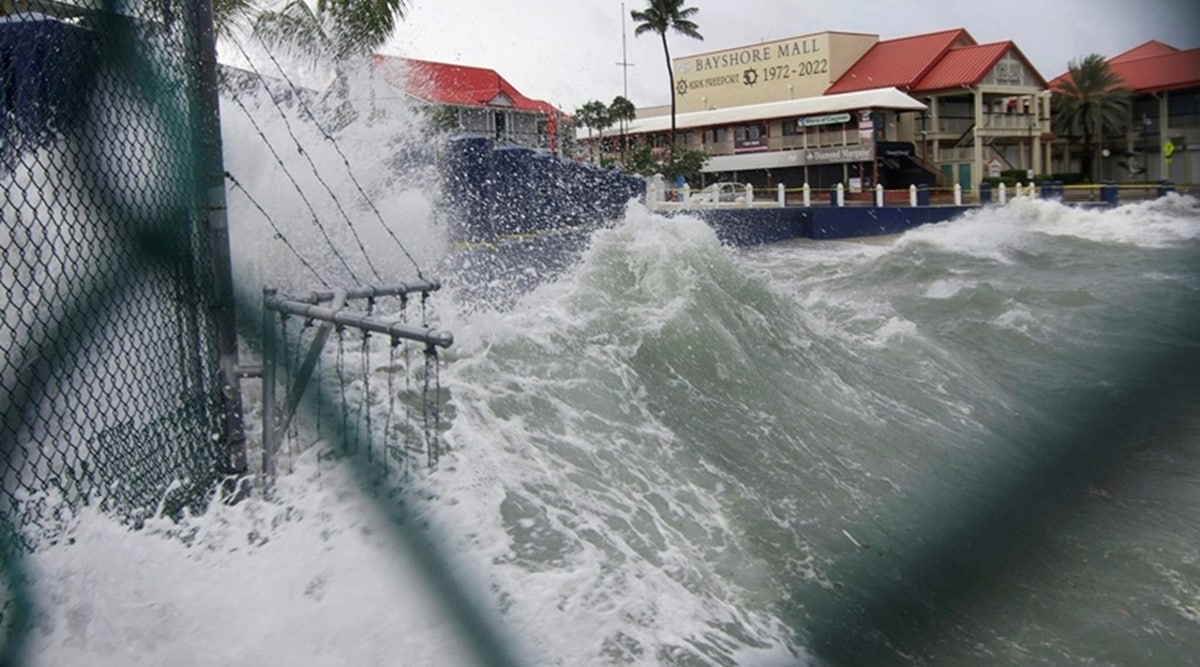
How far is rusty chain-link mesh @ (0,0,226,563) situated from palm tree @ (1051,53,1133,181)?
5.73 feet

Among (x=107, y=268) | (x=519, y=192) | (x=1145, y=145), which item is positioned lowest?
(x=107, y=268)

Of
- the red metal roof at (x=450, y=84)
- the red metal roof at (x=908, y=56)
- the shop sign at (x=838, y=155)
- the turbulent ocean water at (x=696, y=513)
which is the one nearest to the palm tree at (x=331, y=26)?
the red metal roof at (x=450, y=84)

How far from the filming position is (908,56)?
5.83 m

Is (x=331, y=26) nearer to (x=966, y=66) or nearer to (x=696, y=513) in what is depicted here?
(x=966, y=66)

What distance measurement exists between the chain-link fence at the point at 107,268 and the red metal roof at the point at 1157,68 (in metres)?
1.74

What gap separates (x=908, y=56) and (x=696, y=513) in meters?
3.92

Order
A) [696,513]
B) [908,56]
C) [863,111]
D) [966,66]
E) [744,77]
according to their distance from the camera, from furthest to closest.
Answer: [744,77]
[863,111]
[908,56]
[966,66]
[696,513]

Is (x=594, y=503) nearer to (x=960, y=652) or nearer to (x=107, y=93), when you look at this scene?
A: (x=960, y=652)

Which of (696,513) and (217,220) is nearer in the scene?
(217,220)

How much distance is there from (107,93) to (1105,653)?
238 centimetres

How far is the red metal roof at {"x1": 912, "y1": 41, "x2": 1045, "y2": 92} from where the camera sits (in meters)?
2.44

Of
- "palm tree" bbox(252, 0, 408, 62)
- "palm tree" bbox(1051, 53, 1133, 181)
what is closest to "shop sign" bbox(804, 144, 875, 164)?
"palm tree" bbox(252, 0, 408, 62)

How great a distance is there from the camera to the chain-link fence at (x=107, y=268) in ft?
6.33

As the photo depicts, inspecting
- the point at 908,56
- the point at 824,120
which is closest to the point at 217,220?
the point at 908,56
